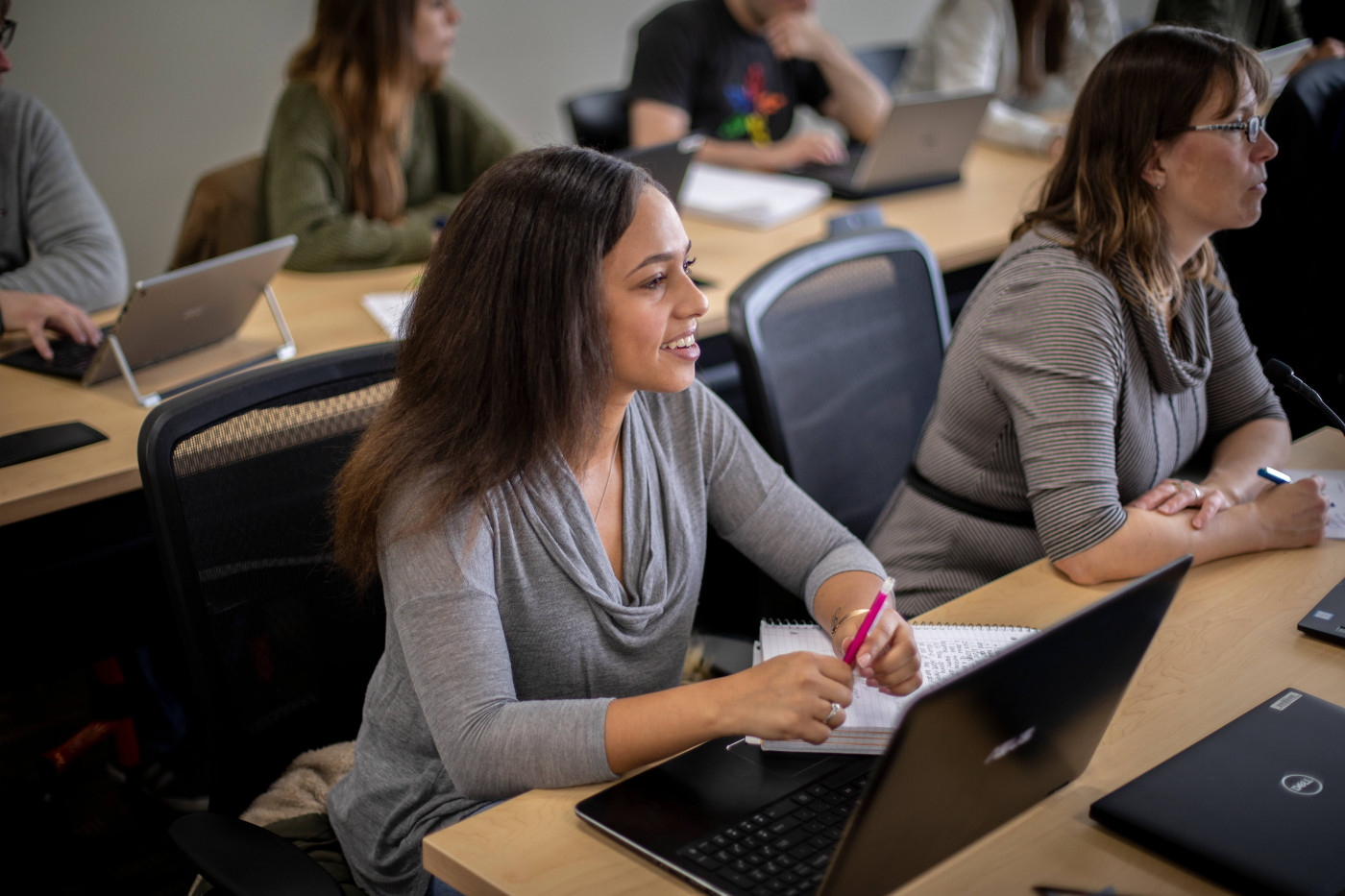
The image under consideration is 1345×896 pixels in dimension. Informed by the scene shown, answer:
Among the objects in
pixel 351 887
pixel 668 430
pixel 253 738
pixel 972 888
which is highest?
pixel 668 430

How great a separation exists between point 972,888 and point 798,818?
139 mm

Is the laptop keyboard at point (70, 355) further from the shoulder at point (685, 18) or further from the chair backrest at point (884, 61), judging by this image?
the chair backrest at point (884, 61)

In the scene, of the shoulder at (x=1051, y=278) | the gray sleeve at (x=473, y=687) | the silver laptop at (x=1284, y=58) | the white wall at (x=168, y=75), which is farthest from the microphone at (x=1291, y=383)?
the white wall at (x=168, y=75)

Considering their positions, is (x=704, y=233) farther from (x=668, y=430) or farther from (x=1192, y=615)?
(x=1192, y=615)

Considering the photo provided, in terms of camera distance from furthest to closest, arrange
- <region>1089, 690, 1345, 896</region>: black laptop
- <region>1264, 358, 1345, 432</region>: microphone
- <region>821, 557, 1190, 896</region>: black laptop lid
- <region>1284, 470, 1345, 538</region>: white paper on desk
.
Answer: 1. <region>1284, 470, 1345, 538</region>: white paper on desk
2. <region>1264, 358, 1345, 432</region>: microphone
3. <region>1089, 690, 1345, 896</region>: black laptop
4. <region>821, 557, 1190, 896</region>: black laptop lid

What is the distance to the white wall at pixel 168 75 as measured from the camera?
3252 mm

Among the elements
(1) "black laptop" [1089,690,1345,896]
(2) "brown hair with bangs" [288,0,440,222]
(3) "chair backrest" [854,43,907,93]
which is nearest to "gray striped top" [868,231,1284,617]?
(1) "black laptop" [1089,690,1345,896]

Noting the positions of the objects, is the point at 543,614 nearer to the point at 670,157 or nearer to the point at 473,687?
the point at 473,687

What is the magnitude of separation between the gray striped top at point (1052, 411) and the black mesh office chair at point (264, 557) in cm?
73

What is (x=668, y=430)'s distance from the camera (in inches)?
49.8

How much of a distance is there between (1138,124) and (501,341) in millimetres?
917

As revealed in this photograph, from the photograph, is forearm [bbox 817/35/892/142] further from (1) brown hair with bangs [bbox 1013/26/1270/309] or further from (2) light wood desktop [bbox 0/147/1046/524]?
(1) brown hair with bangs [bbox 1013/26/1270/309]

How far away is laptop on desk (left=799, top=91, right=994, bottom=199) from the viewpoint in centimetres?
273

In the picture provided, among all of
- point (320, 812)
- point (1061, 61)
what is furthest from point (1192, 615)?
point (1061, 61)
